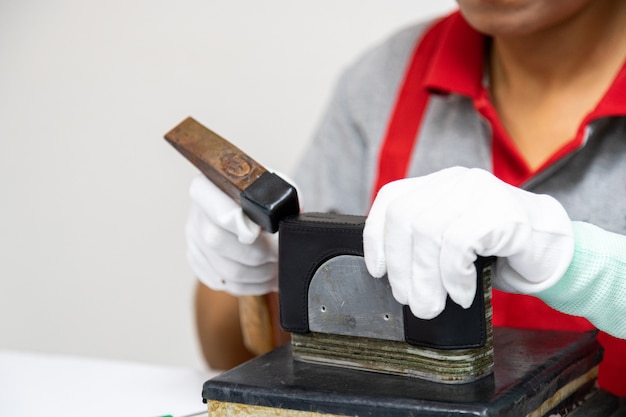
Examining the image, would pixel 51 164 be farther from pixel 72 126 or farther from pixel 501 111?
pixel 501 111

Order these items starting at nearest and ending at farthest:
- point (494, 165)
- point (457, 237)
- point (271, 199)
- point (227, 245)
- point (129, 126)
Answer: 1. point (457, 237)
2. point (271, 199)
3. point (227, 245)
4. point (494, 165)
5. point (129, 126)

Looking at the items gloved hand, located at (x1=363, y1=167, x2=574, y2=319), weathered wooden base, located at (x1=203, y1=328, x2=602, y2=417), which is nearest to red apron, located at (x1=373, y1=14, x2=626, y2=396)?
weathered wooden base, located at (x1=203, y1=328, x2=602, y2=417)

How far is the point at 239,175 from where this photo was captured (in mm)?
724

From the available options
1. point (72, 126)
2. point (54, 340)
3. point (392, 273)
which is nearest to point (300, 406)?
point (392, 273)

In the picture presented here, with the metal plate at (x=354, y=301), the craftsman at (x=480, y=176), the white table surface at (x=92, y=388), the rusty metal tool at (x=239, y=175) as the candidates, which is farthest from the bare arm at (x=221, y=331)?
the metal plate at (x=354, y=301)

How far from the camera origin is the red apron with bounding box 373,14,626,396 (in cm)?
87

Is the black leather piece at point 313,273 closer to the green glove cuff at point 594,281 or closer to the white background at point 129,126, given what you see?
the green glove cuff at point 594,281

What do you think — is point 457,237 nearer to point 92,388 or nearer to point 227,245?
point 227,245

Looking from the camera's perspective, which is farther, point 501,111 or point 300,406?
point 501,111

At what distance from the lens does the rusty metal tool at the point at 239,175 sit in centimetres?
69

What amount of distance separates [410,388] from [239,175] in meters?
0.23

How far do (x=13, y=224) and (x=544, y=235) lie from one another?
5.08 feet

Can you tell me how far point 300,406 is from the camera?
600mm

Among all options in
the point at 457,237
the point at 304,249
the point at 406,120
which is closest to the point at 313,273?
the point at 304,249
